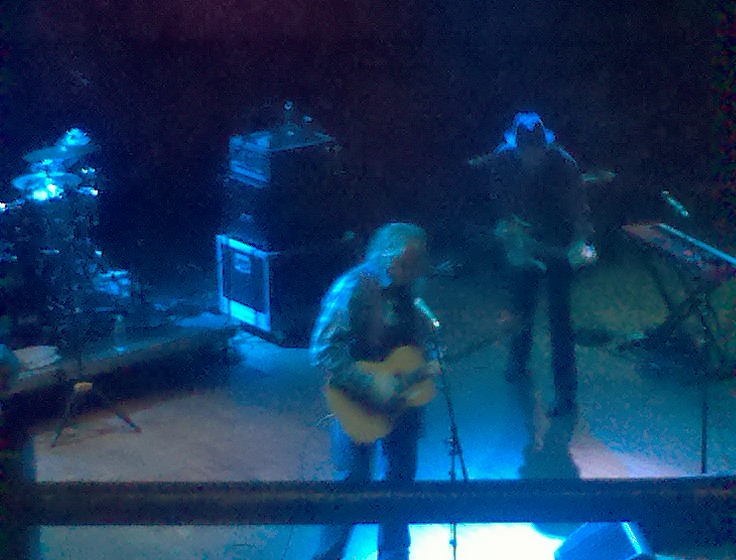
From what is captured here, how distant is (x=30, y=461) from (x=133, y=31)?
23.7ft

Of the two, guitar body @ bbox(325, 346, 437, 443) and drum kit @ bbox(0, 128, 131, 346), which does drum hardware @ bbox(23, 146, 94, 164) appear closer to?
drum kit @ bbox(0, 128, 131, 346)

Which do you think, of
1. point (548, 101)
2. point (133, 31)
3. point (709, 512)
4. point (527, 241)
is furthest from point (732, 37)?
point (709, 512)

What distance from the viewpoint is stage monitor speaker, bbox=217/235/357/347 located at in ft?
23.5

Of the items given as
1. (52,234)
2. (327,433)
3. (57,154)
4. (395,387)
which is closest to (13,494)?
(395,387)

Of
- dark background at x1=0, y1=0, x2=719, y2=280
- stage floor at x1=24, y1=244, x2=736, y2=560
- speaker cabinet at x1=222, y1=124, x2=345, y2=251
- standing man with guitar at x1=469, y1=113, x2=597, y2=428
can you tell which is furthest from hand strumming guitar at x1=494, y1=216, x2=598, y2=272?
dark background at x1=0, y1=0, x2=719, y2=280

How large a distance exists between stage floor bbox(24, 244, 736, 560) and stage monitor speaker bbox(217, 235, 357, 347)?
0.70ft

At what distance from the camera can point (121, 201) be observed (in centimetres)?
802

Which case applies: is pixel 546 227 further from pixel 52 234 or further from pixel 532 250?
pixel 52 234

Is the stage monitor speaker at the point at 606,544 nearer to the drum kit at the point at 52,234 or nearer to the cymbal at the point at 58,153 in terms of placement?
the drum kit at the point at 52,234

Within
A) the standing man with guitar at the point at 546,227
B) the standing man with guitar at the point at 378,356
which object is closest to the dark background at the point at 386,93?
the standing man with guitar at the point at 546,227

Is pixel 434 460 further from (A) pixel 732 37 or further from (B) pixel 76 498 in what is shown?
(A) pixel 732 37

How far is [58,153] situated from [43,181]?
9.0 inches

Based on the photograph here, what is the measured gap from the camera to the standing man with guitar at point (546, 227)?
17.8 feet

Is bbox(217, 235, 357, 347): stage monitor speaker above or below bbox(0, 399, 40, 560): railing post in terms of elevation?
below
